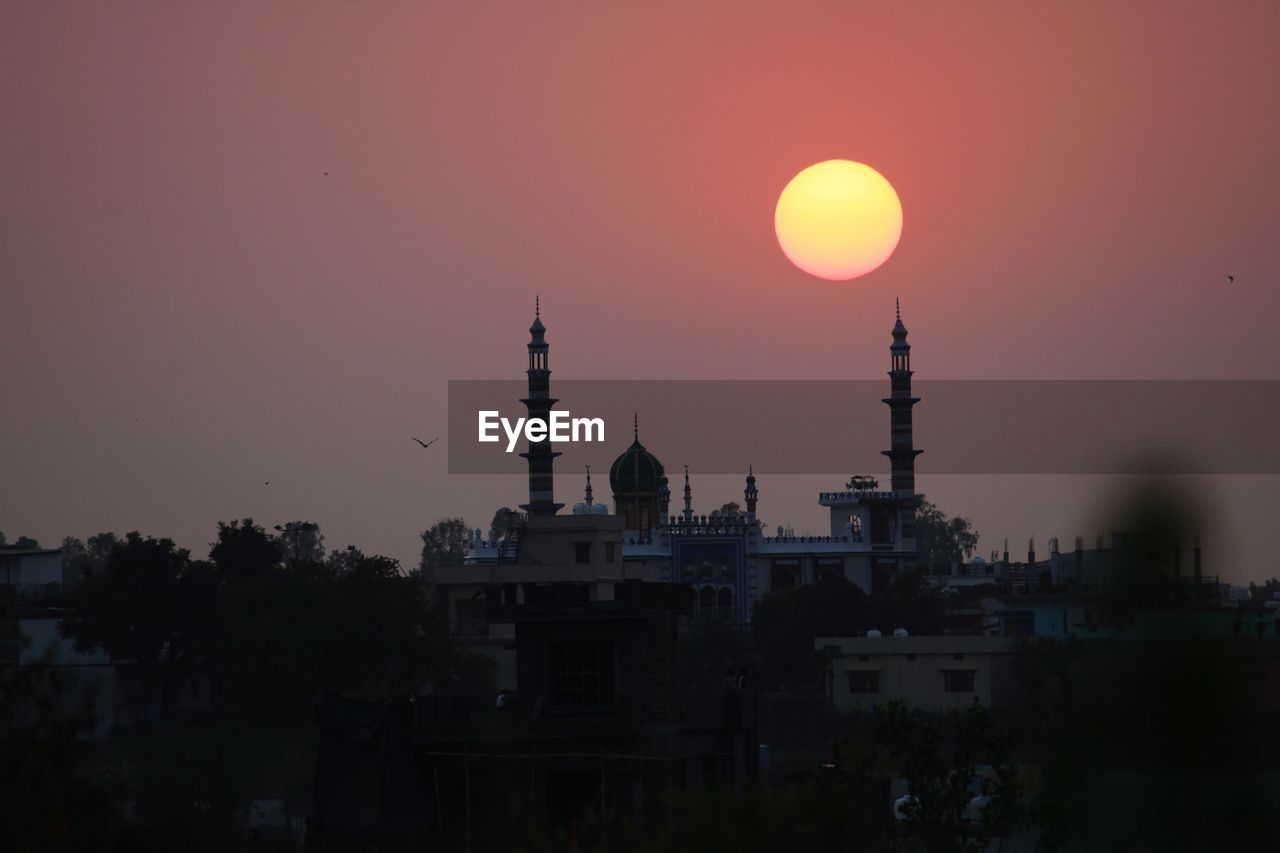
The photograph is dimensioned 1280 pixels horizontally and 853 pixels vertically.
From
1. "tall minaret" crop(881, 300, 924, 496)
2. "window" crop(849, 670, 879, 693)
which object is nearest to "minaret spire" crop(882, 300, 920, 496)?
"tall minaret" crop(881, 300, 924, 496)

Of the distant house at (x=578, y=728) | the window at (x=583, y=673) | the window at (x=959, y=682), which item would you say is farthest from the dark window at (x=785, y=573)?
the window at (x=583, y=673)

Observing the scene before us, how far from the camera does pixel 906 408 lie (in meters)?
103

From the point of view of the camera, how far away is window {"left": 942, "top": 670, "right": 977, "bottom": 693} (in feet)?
228

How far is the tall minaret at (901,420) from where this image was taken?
101 metres

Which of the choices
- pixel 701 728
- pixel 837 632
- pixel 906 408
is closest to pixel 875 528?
pixel 906 408

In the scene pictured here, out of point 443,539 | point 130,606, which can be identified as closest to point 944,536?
point 443,539

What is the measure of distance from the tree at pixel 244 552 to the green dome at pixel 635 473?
26.1 metres

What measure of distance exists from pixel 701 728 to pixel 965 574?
79673 mm

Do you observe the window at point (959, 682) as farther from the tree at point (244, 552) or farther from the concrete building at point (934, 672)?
the tree at point (244, 552)

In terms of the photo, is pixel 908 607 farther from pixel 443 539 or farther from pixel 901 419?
pixel 443 539

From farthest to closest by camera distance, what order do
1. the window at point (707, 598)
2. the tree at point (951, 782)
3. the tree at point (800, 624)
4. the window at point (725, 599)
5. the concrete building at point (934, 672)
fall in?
1. the window at point (725, 599)
2. the window at point (707, 598)
3. the tree at point (800, 624)
4. the concrete building at point (934, 672)
5. the tree at point (951, 782)

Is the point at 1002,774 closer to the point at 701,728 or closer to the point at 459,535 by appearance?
the point at 701,728

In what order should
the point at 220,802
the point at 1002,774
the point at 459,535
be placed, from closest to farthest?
the point at 1002,774, the point at 220,802, the point at 459,535

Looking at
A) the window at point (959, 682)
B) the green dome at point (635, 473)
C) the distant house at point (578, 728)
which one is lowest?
the window at point (959, 682)
